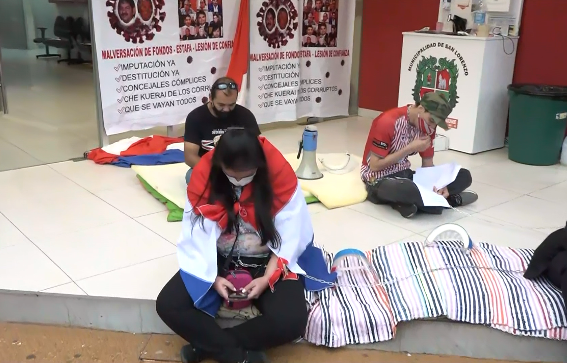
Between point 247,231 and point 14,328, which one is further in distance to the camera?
point 14,328

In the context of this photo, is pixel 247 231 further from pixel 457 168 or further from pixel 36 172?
pixel 36 172

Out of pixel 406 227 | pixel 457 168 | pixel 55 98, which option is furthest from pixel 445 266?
pixel 55 98

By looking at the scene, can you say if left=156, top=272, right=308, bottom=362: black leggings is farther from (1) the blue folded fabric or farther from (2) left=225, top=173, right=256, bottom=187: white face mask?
(1) the blue folded fabric

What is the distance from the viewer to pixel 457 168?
323 cm

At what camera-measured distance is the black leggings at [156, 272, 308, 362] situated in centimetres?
184

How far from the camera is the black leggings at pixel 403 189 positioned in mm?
3055

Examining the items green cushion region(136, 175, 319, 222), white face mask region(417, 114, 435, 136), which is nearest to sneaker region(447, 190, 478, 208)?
white face mask region(417, 114, 435, 136)

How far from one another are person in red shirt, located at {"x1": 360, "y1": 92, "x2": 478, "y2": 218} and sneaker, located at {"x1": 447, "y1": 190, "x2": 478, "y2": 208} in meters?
0.03

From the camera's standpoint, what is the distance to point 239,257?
202cm

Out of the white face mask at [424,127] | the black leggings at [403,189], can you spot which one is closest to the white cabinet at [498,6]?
the black leggings at [403,189]

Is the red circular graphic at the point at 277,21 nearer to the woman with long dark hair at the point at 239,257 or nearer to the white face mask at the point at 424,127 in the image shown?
the white face mask at the point at 424,127

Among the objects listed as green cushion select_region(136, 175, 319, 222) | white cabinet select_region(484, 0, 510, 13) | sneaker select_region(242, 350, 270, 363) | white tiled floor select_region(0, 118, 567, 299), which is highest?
white cabinet select_region(484, 0, 510, 13)

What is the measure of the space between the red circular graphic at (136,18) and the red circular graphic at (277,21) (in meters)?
0.95

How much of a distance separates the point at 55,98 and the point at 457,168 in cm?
315
